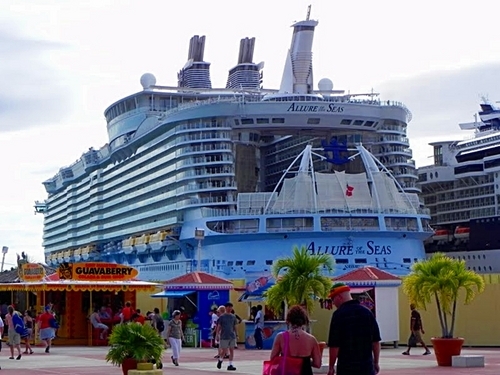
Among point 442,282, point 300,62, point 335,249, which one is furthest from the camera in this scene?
point 300,62

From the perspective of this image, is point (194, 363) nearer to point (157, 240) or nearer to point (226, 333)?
point (226, 333)

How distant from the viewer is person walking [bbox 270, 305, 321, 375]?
1005 centimetres

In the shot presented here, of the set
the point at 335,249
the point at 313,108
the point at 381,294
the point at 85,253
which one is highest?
the point at 313,108

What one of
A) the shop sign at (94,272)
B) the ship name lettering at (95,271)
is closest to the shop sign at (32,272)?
the shop sign at (94,272)

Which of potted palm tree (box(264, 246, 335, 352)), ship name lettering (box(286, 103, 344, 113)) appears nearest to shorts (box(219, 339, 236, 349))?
potted palm tree (box(264, 246, 335, 352))

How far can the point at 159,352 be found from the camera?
16.7 metres

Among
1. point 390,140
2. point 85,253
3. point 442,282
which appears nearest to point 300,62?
point 390,140

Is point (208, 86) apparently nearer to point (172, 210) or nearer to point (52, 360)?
point (172, 210)

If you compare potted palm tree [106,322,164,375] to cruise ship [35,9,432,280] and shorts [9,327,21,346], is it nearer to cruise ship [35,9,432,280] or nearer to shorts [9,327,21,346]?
shorts [9,327,21,346]

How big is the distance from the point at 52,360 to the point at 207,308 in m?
9.46

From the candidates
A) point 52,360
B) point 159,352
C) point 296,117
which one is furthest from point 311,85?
point 159,352

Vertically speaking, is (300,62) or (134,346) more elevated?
(300,62)

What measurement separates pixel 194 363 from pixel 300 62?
1658 inches

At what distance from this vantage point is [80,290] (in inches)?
1300
